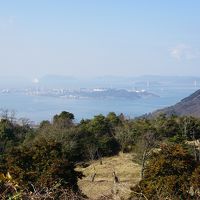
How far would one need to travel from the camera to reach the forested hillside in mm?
16906

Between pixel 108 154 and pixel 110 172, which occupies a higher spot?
pixel 110 172

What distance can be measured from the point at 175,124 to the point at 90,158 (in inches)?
357

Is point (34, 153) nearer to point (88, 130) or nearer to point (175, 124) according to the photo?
point (88, 130)

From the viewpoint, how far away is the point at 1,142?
38844 mm

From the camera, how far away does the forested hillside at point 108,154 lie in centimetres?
A: 1691

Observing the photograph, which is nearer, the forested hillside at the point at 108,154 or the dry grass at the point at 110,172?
the forested hillside at the point at 108,154

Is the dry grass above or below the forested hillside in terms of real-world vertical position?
below

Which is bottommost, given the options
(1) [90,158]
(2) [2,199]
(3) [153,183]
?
(1) [90,158]

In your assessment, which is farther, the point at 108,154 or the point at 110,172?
the point at 108,154

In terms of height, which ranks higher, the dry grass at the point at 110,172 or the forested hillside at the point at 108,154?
the forested hillside at the point at 108,154

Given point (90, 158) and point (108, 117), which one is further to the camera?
point (108, 117)

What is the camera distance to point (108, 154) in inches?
1581

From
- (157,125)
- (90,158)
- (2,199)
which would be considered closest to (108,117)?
(157,125)

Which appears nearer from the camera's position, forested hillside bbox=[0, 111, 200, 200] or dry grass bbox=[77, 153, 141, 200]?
forested hillside bbox=[0, 111, 200, 200]
